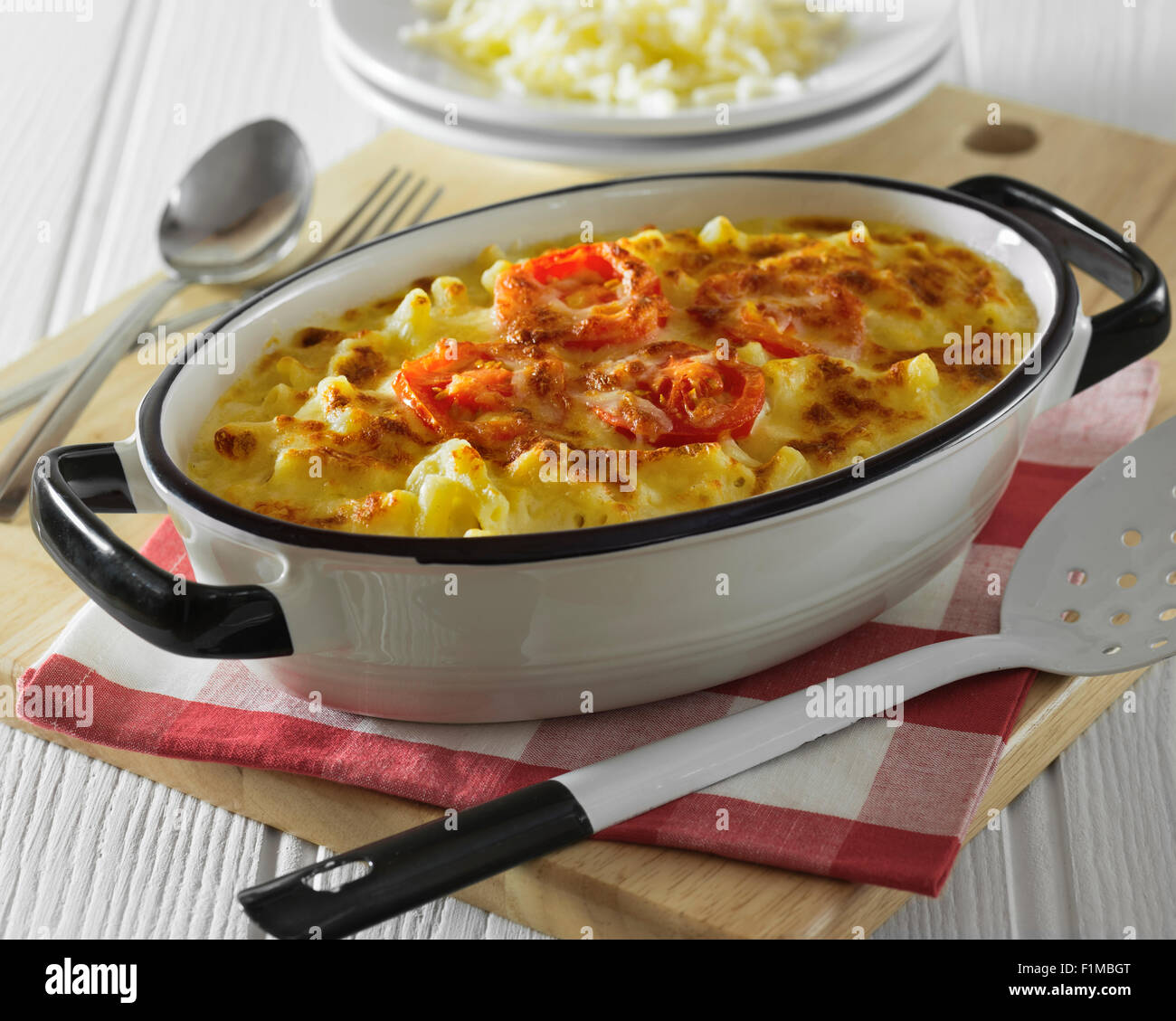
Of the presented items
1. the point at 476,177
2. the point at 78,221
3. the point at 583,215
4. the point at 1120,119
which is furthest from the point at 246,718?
the point at 1120,119

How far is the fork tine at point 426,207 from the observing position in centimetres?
269

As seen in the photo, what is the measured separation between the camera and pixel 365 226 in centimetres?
267

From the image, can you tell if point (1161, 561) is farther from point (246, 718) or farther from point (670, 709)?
point (246, 718)

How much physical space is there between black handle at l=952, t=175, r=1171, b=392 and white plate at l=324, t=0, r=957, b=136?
2.01 feet

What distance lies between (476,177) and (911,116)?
0.97 m

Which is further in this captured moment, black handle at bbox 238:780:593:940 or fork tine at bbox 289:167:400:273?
fork tine at bbox 289:167:400:273

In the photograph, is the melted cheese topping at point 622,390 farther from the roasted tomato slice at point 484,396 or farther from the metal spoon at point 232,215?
the metal spoon at point 232,215

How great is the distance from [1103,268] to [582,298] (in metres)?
0.76

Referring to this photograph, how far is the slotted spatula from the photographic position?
125 cm

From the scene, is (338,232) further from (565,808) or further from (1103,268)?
(565,808)

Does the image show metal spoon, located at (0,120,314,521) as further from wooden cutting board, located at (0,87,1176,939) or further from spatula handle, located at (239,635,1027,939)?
spatula handle, located at (239,635,1027,939)

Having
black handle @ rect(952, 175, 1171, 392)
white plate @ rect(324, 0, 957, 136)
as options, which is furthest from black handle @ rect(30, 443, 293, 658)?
white plate @ rect(324, 0, 957, 136)
